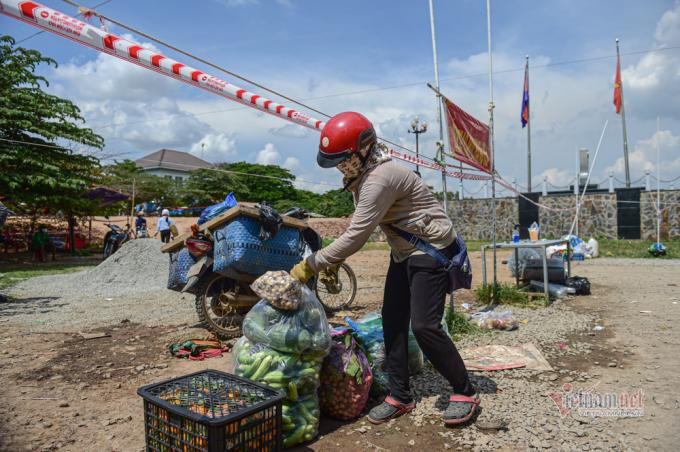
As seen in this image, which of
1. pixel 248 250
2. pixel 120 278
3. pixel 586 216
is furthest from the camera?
pixel 586 216

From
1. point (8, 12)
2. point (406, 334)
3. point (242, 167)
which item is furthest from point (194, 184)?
point (406, 334)

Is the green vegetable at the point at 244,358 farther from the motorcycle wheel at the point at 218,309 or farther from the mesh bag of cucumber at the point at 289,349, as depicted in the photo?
the motorcycle wheel at the point at 218,309

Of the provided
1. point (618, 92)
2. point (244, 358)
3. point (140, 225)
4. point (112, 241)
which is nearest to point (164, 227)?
point (112, 241)

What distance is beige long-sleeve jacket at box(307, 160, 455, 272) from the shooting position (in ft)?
8.68

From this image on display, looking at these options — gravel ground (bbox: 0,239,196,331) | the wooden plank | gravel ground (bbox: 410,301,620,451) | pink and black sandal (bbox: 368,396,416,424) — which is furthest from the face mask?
gravel ground (bbox: 0,239,196,331)

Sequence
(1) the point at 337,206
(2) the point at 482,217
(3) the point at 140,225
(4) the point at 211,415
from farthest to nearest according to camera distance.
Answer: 1. (1) the point at 337,206
2. (2) the point at 482,217
3. (3) the point at 140,225
4. (4) the point at 211,415

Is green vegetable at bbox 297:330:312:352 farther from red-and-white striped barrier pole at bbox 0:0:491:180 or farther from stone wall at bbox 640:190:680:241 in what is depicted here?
stone wall at bbox 640:190:680:241

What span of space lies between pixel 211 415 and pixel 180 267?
3188 mm

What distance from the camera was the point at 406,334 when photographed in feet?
9.88

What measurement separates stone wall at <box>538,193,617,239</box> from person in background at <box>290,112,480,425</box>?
20.2 meters

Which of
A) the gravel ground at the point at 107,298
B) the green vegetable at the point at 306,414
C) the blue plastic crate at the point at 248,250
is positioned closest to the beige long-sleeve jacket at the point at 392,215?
the green vegetable at the point at 306,414

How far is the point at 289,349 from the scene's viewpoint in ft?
8.45

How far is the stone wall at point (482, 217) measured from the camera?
23172 mm

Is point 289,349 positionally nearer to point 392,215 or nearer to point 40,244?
point 392,215
